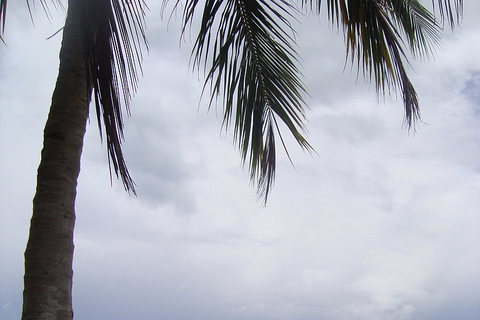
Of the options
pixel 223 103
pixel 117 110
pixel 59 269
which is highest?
pixel 223 103

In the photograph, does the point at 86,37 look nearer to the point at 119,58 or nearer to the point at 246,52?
the point at 119,58

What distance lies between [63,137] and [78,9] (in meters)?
0.78

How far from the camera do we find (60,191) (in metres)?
2.21

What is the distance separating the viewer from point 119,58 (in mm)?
2703

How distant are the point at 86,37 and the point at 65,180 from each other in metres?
0.85

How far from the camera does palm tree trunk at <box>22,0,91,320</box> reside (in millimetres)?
2018

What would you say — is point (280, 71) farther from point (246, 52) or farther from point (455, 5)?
point (455, 5)

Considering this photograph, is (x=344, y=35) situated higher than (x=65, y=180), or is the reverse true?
(x=344, y=35)

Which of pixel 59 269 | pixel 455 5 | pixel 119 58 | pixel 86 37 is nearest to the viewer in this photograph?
pixel 59 269

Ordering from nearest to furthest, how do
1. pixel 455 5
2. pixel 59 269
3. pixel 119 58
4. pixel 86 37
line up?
pixel 59 269, pixel 455 5, pixel 86 37, pixel 119 58

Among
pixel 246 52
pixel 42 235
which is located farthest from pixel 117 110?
pixel 246 52

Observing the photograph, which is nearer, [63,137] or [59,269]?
[59,269]

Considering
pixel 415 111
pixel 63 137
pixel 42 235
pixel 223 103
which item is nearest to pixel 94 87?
pixel 63 137

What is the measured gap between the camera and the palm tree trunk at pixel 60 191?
6.62ft
